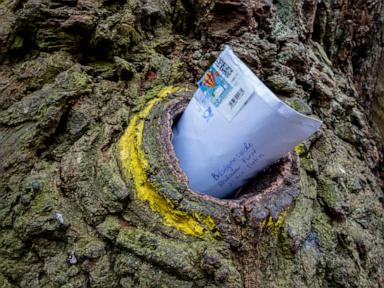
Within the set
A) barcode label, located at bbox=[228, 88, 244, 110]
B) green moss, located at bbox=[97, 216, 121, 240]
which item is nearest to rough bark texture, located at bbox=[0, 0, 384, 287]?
green moss, located at bbox=[97, 216, 121, 240]

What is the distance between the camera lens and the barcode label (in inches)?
25.6

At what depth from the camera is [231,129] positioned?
68 centimetres

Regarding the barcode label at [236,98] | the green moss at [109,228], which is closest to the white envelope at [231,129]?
the barcode label at [236,98]

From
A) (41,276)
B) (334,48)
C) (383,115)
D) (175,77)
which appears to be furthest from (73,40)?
(383,115)

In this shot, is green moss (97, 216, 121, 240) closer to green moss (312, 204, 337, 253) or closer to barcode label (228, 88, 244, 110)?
barcode label (228, 88, 244, 110)

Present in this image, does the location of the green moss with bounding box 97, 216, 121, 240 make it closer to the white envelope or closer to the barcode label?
the white envelope

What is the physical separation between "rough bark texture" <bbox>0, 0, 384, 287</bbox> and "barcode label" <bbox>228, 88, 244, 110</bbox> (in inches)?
4.8

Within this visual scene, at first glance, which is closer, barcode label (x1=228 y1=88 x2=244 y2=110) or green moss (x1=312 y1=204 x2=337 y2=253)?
barcode label (x1=228 y1=88 x2=244 y2=110)

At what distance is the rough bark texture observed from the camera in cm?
63

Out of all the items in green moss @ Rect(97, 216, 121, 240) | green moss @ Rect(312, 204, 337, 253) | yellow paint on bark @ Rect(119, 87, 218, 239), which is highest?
yellow paint on bark @ Rect(119, 87, 218, 239)

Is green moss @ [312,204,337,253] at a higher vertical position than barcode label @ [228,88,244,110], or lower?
lower

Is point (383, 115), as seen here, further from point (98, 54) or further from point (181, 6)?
point (98, 54)

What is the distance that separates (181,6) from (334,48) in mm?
566

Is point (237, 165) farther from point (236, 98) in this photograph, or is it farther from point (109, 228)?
point (109, 228)
